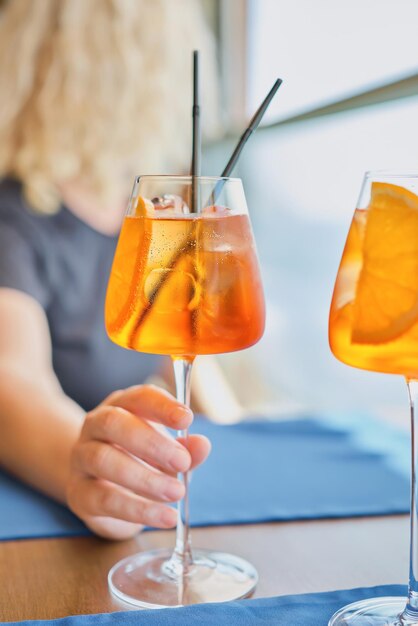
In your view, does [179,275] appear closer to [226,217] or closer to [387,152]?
[226,217]

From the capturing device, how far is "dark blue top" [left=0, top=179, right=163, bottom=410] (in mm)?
1716

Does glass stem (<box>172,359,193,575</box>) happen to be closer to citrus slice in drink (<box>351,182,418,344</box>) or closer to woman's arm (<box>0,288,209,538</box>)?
woman's arm (<box>0,288,209,538</box>)

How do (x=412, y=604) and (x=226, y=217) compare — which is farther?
(x=226, y=217)

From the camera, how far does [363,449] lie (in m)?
1.27

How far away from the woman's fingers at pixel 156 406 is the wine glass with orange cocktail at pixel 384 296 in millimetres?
204

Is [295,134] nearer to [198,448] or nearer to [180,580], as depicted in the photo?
[198,448]

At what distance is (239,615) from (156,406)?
0.80 feet

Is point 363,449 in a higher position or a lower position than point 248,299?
lower

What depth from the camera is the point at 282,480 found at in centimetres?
112

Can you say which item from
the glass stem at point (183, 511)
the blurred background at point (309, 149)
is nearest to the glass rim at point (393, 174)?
the glass stem at point (183, 511)

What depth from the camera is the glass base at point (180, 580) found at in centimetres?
81

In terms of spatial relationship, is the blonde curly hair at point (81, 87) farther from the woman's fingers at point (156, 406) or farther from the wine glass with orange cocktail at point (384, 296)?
the wine glass with orange cocktail at point (384, 296)

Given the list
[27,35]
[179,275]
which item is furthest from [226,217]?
[27,35]

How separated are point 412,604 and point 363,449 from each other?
56 cm
